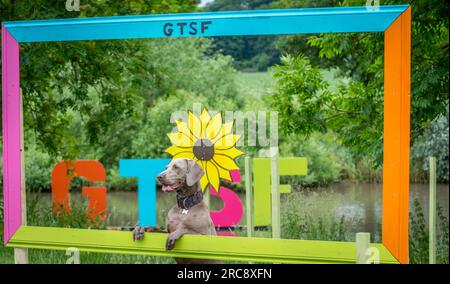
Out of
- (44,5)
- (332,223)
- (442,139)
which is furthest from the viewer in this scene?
(442,139)

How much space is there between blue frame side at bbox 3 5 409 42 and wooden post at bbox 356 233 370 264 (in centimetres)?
149

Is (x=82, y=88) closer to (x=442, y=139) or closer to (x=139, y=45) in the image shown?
(x=139, y=45)

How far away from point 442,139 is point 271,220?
7338 millimetres

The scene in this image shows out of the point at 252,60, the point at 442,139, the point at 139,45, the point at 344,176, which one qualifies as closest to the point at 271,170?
the point at 252,60

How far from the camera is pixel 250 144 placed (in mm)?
5238

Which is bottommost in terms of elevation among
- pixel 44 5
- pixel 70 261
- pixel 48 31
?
pixel 70 261

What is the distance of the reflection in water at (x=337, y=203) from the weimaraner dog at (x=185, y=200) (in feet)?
3.84

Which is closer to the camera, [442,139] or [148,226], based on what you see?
[148,226]

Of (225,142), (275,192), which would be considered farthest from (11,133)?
(275,192)

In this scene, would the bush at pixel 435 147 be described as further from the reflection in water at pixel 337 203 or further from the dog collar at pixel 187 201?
the dog collar at pixel 187 201

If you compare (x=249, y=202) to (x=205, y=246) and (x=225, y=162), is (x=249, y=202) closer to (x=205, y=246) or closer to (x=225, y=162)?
(x=225, y=162)

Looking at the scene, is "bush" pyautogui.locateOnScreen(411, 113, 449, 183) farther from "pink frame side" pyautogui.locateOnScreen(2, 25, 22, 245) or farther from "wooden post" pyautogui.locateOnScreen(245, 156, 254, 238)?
"pink frame side" pyautogui.locateOnScreen(2, 25, 22, 245)

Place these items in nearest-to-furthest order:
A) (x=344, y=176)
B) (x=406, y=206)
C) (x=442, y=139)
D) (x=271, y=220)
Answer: (x=406, y=206) → (x=271, y=220) → (x=344, y=176) → (x=442, y=139)

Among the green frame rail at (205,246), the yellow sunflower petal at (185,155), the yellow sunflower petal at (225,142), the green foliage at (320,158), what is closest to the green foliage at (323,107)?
the yellow sunflower petal at (225,142)
